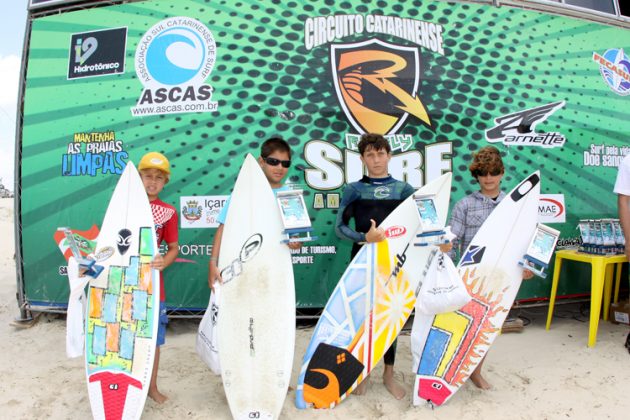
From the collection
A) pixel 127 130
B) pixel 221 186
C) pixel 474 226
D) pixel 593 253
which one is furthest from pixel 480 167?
pixel 127 130

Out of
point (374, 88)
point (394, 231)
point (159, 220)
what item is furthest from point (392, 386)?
point (374, 88)

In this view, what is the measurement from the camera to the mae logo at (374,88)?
143 inches

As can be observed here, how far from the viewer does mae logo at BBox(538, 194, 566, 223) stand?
12.8ft

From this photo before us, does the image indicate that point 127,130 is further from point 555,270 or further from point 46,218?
point 555,270

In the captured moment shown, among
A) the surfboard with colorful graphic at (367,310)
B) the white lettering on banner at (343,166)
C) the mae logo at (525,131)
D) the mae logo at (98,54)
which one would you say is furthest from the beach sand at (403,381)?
the mae logo at (98,54)

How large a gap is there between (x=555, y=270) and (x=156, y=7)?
165 inches

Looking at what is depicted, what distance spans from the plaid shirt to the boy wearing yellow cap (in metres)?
1.72

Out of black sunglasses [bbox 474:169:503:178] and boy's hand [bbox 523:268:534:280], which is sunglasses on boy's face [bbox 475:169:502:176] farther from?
boy's hand [bbox 523:268:534:280]

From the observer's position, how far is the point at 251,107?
3619 millimetres

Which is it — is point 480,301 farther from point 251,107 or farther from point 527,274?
point 251,107

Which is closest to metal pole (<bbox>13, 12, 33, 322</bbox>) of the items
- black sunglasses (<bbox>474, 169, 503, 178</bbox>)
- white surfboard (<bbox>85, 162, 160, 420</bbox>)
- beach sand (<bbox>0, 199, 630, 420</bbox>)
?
beach sand (<bbox>0, 199, 630, 420</bbox>)

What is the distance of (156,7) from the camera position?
3.73 meters

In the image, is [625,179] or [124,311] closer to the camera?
[124,311]

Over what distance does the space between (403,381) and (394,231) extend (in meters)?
1.00
